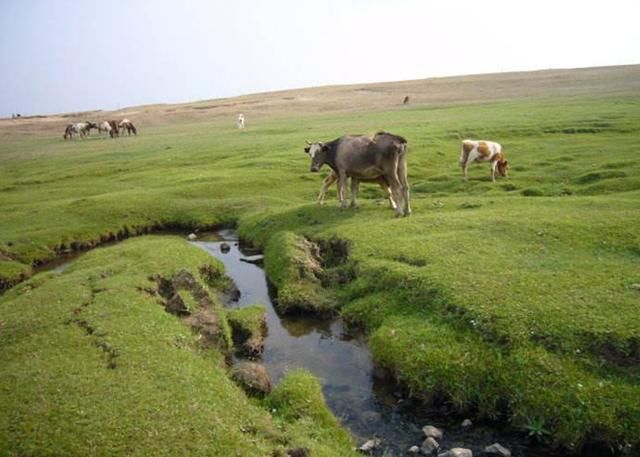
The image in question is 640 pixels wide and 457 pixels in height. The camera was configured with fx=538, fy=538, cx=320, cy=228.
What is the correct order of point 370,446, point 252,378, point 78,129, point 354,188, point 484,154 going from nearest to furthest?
point 370,446 → point 252,378 → point 354,188 → point 484,154 → point 78,129

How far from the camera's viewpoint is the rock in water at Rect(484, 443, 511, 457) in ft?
30.3

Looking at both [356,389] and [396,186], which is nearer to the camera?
[356,389]

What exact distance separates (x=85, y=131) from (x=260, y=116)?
24915 mm

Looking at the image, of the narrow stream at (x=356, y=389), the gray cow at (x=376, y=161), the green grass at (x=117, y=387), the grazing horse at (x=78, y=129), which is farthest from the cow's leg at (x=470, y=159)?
the grazing horse at (x=78, y=129)

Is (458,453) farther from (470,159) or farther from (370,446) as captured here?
(470,159)

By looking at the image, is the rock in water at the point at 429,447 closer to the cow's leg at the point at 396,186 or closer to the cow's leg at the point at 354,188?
the cow's leg at the point at 396,186

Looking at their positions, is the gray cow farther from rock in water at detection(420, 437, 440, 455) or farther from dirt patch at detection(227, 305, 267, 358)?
rock in water at detection(420, 437, 440, 455)

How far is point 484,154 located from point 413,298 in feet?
53.2

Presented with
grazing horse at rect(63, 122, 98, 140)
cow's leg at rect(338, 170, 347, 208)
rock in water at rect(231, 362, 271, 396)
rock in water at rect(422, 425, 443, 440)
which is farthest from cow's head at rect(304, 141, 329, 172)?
grazing horse at rect(63, 122, 98, 140)

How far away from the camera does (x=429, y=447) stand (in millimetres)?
9406

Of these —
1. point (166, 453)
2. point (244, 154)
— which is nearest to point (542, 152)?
point (244, 154)

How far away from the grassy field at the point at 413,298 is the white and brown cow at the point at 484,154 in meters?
0.83

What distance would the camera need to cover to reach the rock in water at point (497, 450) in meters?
9.23

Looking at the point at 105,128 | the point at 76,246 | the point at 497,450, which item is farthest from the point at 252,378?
the point at 105,128
